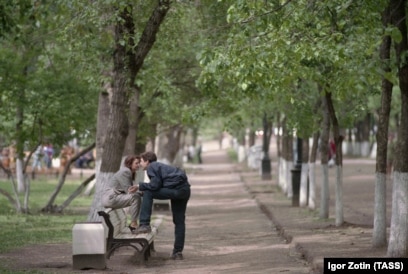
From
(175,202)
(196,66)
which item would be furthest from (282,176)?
(175,202)

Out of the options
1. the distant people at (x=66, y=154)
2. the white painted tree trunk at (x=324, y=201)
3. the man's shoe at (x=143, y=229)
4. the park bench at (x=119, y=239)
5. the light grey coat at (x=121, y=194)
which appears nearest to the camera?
the park bench at (x=119, y=239)

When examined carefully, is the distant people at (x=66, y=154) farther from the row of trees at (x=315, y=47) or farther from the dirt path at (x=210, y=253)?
the row of trees at (x=315, y=47)

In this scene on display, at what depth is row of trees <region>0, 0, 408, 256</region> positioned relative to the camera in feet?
44.1

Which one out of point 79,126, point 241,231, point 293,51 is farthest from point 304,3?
point 79,126

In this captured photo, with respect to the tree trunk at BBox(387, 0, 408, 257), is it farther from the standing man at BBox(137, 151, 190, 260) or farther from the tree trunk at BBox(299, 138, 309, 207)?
the tree trunk at BBox(299, 138, 309, 207)

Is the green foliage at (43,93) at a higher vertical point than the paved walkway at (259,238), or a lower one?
higher

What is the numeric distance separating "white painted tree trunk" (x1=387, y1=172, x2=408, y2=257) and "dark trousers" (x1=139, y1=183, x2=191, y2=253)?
302 centimetres

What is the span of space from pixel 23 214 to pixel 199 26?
6.41 metres

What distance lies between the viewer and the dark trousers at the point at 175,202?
14844 millimetres

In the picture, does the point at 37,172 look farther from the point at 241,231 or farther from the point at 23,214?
the point at 241,231

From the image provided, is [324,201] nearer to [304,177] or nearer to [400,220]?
[304,177]

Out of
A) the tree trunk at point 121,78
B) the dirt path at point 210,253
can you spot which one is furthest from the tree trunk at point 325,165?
the tree trunk at point 121,78

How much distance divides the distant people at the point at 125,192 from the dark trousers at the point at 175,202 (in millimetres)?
196

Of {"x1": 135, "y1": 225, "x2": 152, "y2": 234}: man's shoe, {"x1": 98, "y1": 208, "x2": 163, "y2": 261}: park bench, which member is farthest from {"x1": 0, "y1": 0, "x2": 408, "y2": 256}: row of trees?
{"x1": 98, "y1": 208, "x2": 163, "y2": 261}: park bench
